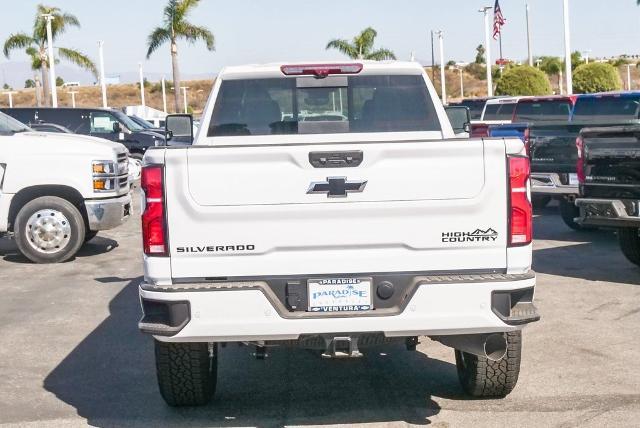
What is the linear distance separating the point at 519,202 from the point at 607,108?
1171 cm

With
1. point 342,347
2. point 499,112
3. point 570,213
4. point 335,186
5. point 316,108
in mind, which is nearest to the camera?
point 335,186

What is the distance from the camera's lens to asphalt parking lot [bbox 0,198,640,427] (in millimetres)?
5898

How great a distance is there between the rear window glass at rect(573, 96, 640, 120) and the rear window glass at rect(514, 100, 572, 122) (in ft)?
4.70

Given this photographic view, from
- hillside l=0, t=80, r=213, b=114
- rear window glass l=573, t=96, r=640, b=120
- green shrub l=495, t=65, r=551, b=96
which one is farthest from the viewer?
hillside l=0, t=80, r=213, b=114

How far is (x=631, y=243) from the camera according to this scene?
1091 cm

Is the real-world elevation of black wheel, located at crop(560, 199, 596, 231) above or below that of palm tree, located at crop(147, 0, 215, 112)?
below

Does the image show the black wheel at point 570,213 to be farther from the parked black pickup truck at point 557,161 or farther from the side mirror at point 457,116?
the side mirror at point 457,116

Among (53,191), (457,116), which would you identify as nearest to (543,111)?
(53,191)

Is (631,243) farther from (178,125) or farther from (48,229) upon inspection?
(48,229)

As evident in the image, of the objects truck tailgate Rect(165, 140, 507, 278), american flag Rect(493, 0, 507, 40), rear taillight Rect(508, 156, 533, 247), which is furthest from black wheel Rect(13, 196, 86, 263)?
american flag Rect(493, 0, 507, 40)

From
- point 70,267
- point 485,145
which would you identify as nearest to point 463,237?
point 485,145

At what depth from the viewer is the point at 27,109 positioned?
22.6 metres

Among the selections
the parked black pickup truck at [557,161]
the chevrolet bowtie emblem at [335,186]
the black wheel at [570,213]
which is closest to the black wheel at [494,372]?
the chevrolet bowtie emblem at [335,186]

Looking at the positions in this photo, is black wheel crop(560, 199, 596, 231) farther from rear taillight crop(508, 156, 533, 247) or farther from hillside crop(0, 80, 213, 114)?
hillside crop(0, 80, 213, 114)
